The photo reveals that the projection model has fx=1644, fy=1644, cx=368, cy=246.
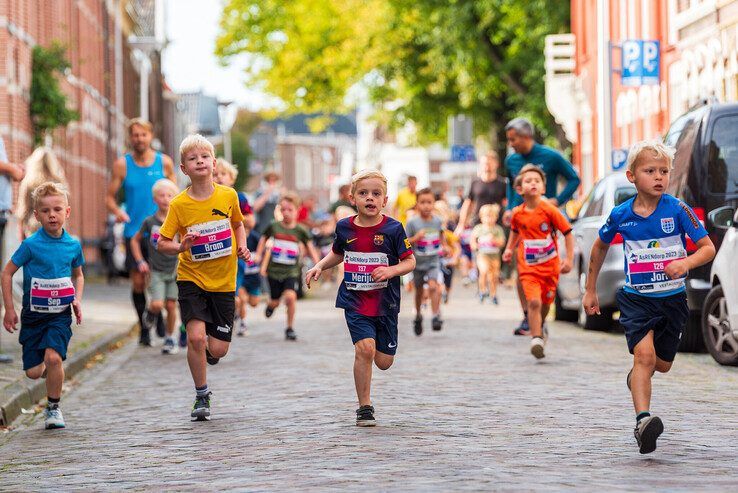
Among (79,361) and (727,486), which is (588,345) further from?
(727,486)

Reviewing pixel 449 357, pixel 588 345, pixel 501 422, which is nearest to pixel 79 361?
pixel 449 357

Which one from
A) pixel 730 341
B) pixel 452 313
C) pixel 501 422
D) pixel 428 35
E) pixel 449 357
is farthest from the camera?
pixel 428 35

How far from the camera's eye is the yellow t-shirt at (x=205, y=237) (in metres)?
9.70

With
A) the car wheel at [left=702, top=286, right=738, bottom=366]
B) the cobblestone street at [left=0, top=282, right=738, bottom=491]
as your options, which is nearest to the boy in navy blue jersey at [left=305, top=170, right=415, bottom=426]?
the cobblestone street at [left=0, top=282, right=738, bottom=491]

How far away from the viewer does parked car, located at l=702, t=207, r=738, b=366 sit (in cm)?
1203

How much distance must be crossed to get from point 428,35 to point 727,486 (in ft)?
120

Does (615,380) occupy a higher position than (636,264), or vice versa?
(636,264)

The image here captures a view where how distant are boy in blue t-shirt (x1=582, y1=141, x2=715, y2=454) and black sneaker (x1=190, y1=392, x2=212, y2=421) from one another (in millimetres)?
2561

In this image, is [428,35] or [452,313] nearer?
[452,313]

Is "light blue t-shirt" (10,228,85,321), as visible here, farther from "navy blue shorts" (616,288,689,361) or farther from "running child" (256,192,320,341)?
"running child" (256,192,320,341)

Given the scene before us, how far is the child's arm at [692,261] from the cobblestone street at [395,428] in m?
0.82

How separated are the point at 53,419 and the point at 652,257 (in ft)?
12.3

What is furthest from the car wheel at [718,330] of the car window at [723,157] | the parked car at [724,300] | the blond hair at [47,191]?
the blond hair at [47,191]

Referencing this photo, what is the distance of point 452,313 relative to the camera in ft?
68.4
